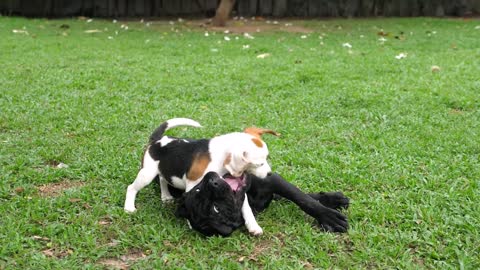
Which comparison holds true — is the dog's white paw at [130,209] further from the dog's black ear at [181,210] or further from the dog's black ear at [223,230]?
the dog's black ear at [223,230]

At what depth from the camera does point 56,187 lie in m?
3.98

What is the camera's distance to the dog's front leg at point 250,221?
10.4 feet

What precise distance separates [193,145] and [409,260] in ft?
4.64

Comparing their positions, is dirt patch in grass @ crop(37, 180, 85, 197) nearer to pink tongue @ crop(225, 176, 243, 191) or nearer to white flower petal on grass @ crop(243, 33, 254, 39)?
pink tongue @ crop(225, 176, 243, 191)

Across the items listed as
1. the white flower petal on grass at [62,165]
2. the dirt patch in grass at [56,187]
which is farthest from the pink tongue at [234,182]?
the white flower petal on grass at [62,165]

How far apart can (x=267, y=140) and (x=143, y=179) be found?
67.3 inches

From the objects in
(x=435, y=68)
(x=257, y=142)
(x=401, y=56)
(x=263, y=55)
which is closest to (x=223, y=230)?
(x=257, y=142)

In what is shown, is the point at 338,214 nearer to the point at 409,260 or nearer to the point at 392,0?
the point at 409,260

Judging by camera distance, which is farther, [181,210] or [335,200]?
[335,200]

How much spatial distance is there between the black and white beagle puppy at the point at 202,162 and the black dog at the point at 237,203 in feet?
0.28

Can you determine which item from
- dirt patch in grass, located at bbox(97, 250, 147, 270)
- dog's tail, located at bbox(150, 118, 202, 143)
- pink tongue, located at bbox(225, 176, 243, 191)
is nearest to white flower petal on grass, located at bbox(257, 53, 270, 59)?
dog's tail, located at bbox(150, 118, 202, 143)

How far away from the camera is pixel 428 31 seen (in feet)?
44.7

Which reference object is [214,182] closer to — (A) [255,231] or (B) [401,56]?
(A) [255,231]

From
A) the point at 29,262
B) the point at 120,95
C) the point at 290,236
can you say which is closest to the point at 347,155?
the point at 290,236
